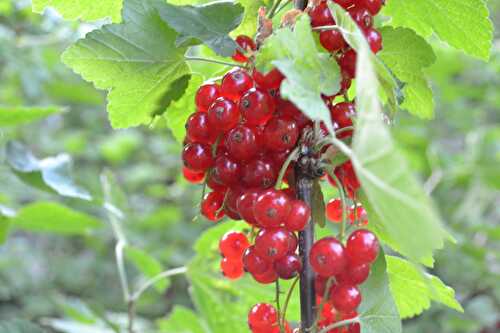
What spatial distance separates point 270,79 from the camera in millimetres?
728

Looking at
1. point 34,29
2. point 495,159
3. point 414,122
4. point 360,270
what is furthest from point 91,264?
point 360,270

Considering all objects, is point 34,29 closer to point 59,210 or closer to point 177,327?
point 59,210

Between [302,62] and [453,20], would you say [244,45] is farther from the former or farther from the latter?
[453,20]

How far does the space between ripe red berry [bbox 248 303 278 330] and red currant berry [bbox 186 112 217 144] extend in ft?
0.73

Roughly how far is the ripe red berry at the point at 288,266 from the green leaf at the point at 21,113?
0.69 metres

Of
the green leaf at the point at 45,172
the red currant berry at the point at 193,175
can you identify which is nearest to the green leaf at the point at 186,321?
the green leaf at the point at 45,172

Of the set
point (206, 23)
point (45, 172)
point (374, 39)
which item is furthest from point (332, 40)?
point (45, 172)

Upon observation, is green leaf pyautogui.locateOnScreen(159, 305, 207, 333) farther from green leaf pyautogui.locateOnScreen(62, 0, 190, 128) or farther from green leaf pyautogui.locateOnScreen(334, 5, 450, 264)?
A: green leaf pyautogui.locateOnScreen(334, 5, 450, 264)

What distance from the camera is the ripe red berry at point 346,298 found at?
712 millimetres

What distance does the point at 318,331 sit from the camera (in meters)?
0.76

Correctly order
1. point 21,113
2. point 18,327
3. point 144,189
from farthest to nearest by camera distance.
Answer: point 144,189 < point 21,113 < point 18,327

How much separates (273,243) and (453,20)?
0.41 meters

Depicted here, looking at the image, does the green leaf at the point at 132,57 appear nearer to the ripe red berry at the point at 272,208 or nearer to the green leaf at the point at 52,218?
the ripe red berry at the point at 272,208

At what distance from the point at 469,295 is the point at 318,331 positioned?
1.90 metres
